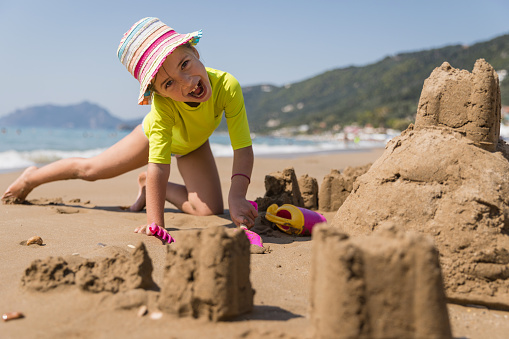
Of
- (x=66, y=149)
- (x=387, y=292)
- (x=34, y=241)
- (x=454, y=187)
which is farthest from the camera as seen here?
(x=66, y=149)

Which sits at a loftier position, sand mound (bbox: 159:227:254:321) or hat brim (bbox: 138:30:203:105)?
hat brim (bbox: 138:30:203:105)

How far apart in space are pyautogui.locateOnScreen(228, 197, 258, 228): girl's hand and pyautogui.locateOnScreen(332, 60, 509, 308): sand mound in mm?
819

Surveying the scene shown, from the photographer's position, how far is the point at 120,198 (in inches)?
220

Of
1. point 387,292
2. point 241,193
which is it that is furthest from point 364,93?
point 387,292

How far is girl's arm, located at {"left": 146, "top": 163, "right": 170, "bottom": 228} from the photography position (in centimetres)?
316

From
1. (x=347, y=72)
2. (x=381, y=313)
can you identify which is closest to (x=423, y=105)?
(x=381, y=313)

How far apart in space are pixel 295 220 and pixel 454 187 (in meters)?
1.47

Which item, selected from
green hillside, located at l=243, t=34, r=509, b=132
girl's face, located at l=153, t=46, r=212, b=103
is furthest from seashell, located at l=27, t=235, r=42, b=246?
green hillside, located at l=243, t=34, r=509, b=132

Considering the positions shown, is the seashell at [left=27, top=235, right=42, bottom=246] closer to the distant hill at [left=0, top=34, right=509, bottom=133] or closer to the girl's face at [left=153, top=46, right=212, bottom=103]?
the girl's face at [left=153, top=46, right=212, bottom=103]

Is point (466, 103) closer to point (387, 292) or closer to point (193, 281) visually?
point (387, 292)

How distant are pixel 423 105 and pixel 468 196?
0.72 meters

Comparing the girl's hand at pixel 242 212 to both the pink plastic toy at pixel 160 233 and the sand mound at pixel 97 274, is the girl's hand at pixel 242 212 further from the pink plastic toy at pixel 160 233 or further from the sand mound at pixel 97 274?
the sand mound at pixel 97 274

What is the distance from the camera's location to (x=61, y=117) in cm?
17175

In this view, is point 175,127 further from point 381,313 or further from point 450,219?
point 381,313
